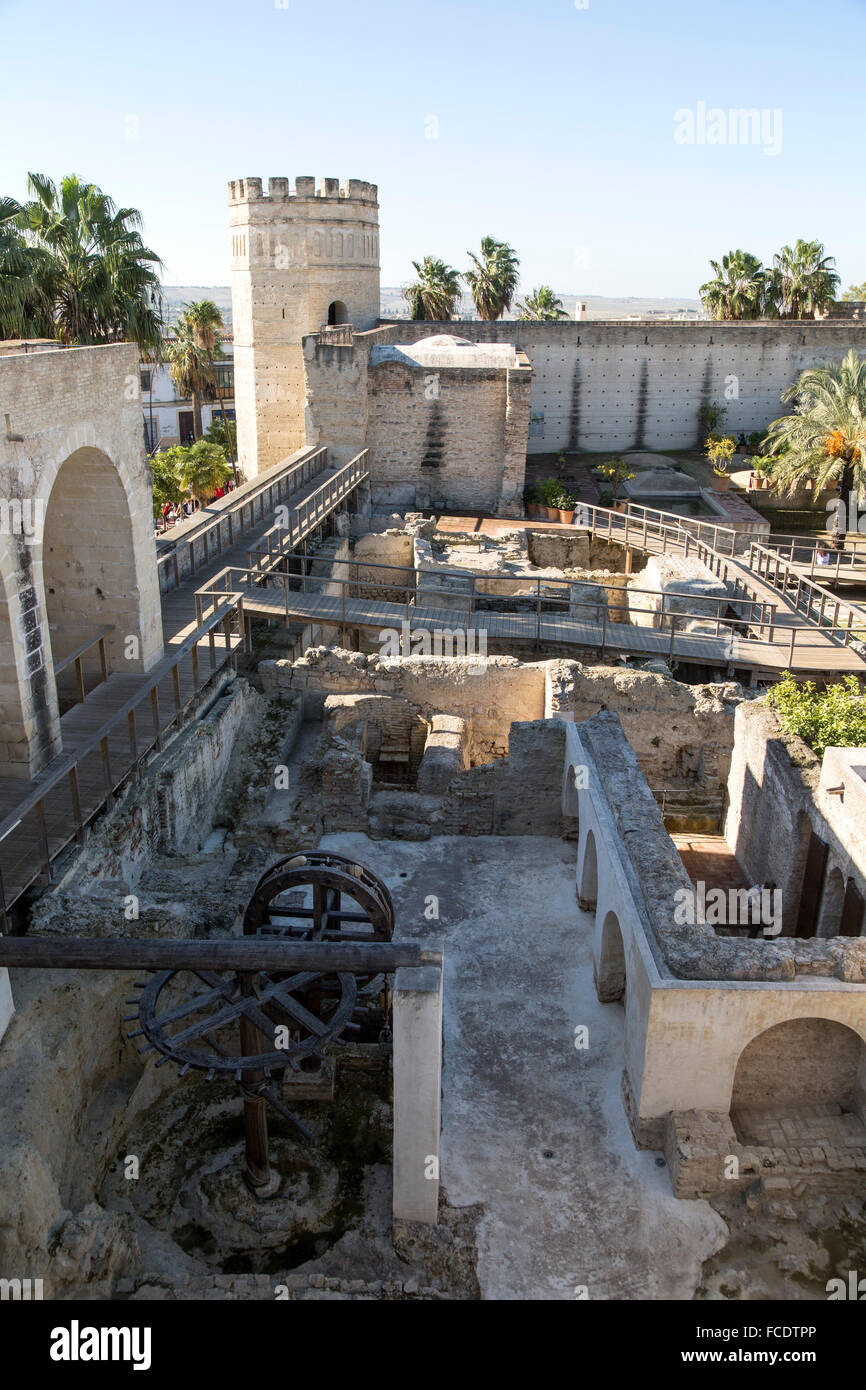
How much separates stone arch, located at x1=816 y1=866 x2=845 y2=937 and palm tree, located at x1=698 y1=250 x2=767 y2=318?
1274 inches

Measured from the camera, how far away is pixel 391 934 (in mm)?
8242

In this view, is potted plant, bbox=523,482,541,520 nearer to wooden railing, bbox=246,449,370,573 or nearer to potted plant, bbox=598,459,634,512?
potted plant, bbox=598,459,634,512

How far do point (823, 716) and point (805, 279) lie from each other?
103 feet

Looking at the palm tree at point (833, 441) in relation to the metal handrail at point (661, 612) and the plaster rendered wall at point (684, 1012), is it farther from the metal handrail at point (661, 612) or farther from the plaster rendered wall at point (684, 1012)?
the plaster rendered wall at point (684, 1012)

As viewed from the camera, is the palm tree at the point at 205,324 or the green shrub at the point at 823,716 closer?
the green shrub at the point at 823,716

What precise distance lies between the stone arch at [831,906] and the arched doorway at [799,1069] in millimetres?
1688

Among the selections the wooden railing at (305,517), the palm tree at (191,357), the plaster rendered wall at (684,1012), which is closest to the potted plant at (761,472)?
the wooden railing at (305,517)

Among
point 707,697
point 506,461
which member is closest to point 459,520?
point 506,461

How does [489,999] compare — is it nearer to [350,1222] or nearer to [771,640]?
[350,1222]

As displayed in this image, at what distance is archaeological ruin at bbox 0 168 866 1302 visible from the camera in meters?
7.15

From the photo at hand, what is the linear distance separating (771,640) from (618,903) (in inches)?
390

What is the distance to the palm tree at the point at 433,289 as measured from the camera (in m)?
38.3
